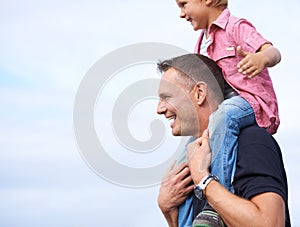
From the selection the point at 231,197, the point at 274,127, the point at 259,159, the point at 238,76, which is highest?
the point at 238,76

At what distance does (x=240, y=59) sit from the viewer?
3951 millimetres

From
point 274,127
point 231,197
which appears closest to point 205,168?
point 231,197

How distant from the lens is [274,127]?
3.99 meters

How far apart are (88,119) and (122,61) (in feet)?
1.53

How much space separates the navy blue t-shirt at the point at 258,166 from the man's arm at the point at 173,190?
47 centimetres

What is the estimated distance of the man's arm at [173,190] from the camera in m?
3.91

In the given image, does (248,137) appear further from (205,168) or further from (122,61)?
(122,61)

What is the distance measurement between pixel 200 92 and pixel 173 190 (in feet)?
2.31

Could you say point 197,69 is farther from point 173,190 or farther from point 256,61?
point 173,190

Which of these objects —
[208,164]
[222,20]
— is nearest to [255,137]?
[208,164]

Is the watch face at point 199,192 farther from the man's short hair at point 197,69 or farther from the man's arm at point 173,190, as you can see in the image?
the man's short hair at point 197,69

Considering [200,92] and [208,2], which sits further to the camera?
[208,2]

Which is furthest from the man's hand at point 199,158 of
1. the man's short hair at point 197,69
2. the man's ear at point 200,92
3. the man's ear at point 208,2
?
the man's ear at point 208,2

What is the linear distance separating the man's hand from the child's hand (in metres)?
0.47
